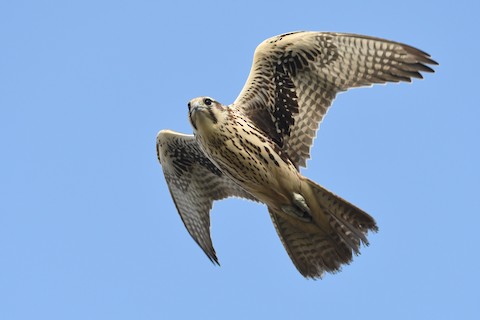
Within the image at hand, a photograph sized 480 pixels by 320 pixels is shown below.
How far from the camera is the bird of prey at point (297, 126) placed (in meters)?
12.7

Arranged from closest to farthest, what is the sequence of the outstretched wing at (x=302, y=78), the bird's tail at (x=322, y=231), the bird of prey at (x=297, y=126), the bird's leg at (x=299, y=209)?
the bird's tail at (x=322, y=231)
the bird of prey at (x=297, y=126)
the bird's leg at (x=299, y=209)
the outstretched wing at (x=302, y=78)

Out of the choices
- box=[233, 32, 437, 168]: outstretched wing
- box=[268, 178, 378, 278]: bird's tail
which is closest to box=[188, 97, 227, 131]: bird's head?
box=[233, 32, 437, 168]: outstretched wing

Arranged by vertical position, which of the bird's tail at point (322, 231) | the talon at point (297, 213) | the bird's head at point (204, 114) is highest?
the bird's head at point (204, 114)

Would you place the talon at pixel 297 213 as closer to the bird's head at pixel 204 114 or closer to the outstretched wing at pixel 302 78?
the outstretched wing at pixel 302 78

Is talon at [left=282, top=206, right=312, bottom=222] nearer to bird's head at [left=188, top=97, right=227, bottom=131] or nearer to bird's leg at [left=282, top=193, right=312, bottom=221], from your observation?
bird's leg at [left=282, top=193, right=312, bottom=221]

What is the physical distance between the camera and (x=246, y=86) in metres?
13.4

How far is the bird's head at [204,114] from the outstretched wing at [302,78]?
2.41ft

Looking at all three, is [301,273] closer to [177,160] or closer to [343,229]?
[343,229]

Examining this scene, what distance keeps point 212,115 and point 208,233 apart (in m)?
2.60

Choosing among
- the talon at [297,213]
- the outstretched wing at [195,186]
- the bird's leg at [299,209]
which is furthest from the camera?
the outstretched wing at [195,186]

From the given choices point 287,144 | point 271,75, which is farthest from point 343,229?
point 271,75

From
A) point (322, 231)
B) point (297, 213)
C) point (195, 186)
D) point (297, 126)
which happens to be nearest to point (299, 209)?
point (297, 213)

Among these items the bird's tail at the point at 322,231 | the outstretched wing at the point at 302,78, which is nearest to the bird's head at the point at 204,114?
the outstretched wing at the point at 302,78

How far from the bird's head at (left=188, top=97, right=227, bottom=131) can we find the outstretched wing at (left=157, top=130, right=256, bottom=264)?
1.61m
